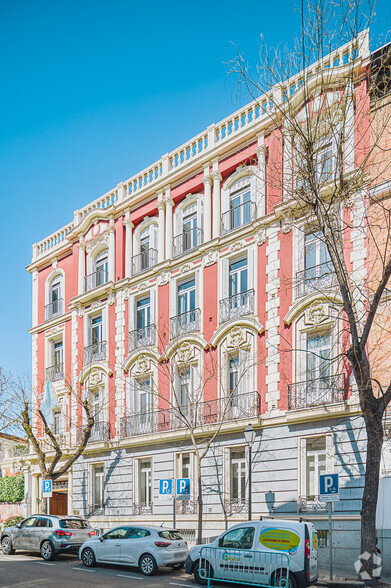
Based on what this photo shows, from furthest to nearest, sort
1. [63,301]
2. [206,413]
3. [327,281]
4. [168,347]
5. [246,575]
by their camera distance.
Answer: [63,301], [168,347], [206,413], [327,281], [246,575]

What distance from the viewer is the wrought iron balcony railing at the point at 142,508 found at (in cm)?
2527

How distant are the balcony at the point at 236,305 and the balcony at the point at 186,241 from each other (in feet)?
10.0

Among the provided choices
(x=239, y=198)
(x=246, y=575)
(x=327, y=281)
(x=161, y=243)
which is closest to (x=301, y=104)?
(x=239, y=198)

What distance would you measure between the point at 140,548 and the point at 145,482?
28.4 ft

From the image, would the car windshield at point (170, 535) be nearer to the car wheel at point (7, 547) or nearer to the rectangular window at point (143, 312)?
the car wheel at point (7, 547)

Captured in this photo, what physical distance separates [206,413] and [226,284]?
477cm

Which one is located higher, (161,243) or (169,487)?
(161,243)

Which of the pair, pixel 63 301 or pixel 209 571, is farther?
pixel 63 301

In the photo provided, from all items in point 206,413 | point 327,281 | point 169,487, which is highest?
point 327,281

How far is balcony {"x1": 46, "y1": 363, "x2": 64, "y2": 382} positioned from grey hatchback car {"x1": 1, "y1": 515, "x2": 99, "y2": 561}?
10.6 meters

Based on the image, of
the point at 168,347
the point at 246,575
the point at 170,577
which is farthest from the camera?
the point at 168,347

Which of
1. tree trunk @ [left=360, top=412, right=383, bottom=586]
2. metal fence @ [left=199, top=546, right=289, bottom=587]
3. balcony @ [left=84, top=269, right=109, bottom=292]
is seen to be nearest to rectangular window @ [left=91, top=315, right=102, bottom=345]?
balcony @ [left=84, top=269, right=109, bottom=292]

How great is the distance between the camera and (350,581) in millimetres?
15062

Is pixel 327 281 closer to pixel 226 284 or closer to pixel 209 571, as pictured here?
pixel 226 284
